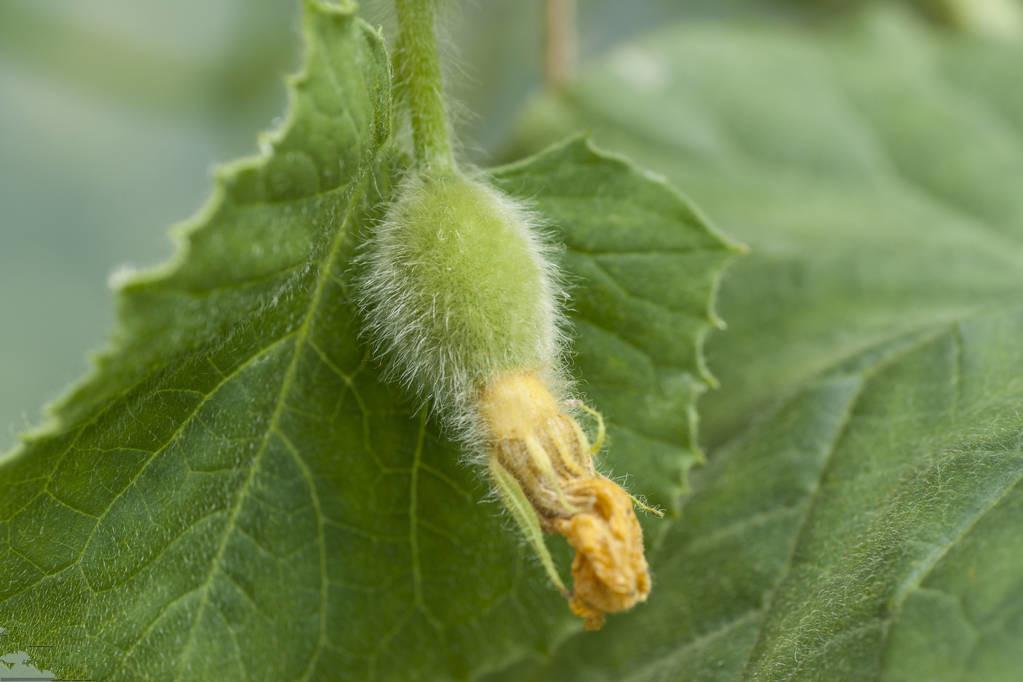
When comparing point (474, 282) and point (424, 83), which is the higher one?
point (424, 83)

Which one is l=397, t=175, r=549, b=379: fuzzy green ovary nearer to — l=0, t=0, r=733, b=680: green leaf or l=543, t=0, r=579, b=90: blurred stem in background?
l=0, t=0, r=733, b=680: green leaf

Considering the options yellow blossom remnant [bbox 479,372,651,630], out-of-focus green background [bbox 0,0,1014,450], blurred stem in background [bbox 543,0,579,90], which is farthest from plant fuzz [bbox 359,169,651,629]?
out-of-focus green background [bbox 0,0,1014,450]

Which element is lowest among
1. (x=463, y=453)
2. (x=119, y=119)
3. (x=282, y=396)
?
(x=463, y=453)

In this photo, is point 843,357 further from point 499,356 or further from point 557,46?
point 557,46

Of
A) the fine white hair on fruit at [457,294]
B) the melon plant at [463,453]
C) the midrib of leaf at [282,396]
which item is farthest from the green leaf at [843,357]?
the midrib of leaf at [282,396]

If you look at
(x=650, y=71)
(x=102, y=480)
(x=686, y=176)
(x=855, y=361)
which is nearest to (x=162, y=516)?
(x=102, y=480)

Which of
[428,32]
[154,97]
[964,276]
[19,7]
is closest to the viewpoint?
[428,32]

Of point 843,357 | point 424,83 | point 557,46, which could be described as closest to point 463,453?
point 424,83

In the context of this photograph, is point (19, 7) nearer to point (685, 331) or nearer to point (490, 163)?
point (490, 163)
